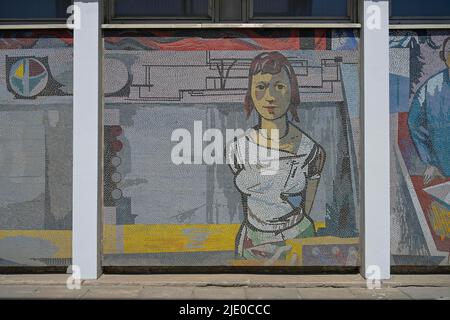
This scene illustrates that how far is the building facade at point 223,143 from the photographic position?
8.09 m

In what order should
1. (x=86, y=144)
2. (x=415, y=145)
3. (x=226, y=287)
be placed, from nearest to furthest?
(x=226, y=287) < (x=86, y=144) < (x=415, y=145)

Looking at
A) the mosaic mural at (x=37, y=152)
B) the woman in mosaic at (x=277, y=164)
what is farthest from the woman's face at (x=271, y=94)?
the mosaic mural at (x=37, y=152)

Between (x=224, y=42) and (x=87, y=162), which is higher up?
(x=224, y=42)

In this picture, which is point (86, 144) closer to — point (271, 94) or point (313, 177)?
point (271, 94)

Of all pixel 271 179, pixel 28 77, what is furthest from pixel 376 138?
pixel 28 77

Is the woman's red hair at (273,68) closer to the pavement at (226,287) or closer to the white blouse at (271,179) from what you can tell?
the white blouse at (271,179)

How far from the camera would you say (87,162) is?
7984 mm

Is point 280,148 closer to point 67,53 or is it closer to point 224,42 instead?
point 224,42

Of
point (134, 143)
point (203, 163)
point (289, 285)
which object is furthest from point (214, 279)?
point (134, 143)

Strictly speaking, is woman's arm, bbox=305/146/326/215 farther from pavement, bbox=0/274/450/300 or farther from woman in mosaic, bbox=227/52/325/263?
pavement, bbox=0/274/450/300

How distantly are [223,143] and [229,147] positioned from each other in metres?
0.11

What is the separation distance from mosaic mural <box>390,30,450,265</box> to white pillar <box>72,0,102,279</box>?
431 centimetres

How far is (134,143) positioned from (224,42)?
199 cm

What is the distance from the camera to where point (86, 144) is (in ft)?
26.2
